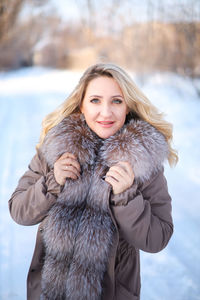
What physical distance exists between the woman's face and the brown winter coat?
38 centimetres

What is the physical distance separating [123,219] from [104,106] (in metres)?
0.65

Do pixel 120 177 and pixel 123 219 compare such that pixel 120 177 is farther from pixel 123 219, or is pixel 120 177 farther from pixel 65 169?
pixel 65 169

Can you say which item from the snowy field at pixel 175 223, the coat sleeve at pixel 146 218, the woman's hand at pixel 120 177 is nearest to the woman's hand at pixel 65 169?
the woman's hand at pixel 120 177

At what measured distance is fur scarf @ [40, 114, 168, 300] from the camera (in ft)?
4.75

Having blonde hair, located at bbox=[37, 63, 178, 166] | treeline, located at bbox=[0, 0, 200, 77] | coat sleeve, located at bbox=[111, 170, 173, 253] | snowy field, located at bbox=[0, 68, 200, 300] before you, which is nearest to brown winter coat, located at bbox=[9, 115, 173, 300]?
coat sleeve, located at bbox=[111, 170, 173, 253]

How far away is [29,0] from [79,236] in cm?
1912

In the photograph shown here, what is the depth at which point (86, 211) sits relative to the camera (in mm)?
1525

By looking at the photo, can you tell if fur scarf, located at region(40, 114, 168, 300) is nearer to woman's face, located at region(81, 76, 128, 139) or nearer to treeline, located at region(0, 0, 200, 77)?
woman's face, located at region(81, 76, 128, 139)

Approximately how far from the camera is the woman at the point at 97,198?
144 cm

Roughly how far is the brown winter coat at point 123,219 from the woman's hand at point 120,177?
0.03m

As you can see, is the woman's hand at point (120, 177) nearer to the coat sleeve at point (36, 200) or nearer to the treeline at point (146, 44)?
the coat sleeve at point (36, 200)

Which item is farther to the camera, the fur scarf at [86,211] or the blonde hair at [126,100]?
the blonde hair at [126,100]

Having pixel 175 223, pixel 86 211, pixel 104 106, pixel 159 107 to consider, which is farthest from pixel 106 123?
pixel 159 107

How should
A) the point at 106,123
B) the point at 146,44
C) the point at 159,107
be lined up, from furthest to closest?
1. the point at 146,44
2. the point at 159,107
3. the point at 106,123
